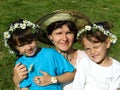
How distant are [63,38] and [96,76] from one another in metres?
0.67

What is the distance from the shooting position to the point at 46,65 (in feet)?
17.3

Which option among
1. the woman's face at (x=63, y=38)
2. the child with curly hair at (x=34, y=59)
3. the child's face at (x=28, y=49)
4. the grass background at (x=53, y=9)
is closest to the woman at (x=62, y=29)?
the woman's face at (x=63, y=38)

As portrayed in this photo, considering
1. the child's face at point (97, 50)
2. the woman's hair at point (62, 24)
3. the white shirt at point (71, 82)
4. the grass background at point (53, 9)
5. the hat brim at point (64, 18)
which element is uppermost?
the hat brim at point (64, 18)

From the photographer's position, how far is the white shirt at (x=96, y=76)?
5.22 m

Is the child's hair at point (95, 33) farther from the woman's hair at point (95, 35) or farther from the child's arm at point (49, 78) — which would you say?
the child's arm at point (49, 78)

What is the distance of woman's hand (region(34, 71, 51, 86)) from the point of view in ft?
17.0

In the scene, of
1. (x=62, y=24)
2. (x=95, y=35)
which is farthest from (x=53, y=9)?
(x=95, y=35)

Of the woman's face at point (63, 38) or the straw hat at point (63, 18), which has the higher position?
the straw hat at point (63, 18)

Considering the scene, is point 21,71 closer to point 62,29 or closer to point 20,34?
point 20,34

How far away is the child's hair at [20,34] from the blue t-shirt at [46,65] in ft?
0.88

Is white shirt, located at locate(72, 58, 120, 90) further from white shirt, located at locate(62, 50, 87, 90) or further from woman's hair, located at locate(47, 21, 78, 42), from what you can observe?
woman's hair, located at locate(47, 21, 78, 42)

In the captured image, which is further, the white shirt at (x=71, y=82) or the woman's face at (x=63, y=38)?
the white shirt at (x=71, y=82)

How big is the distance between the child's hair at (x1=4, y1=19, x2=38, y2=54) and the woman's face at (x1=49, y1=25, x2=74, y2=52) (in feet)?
0.96

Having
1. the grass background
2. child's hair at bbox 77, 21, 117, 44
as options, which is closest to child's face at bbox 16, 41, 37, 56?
child's hair at bbox 77, 21, 117, 44
